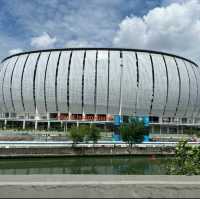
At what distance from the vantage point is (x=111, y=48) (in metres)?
74.6

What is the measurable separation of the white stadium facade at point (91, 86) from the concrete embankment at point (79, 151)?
33039 mm

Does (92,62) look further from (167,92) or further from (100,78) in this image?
(167,92)

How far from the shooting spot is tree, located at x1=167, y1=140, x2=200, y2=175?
5512 mm

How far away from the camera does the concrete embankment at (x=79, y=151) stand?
33094 millimetres

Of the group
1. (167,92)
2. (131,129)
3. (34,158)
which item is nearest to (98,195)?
(34,158)

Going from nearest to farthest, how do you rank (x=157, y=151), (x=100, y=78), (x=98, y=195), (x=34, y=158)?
(x=98, y=195), (x=34, y=158), (x=157, y=151), (x=100, y=78)

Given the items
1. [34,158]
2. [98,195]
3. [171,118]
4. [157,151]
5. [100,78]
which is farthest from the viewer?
[171,118]

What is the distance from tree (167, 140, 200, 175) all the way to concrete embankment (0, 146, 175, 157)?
1066 inches

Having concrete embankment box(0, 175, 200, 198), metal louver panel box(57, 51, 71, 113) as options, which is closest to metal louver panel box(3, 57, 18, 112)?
metal louver panel box(57, 51, 71, 113)

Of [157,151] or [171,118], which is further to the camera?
[171,118]

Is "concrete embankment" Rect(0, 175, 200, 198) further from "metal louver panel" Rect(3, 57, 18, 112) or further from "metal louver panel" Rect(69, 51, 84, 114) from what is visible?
"metal louver panel" Rect(3, 57, 18, 112)

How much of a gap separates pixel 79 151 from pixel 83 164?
5655mm

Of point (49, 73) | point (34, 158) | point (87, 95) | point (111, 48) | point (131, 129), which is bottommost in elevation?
point (34, 158)

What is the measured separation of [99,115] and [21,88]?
17584 millimetres
